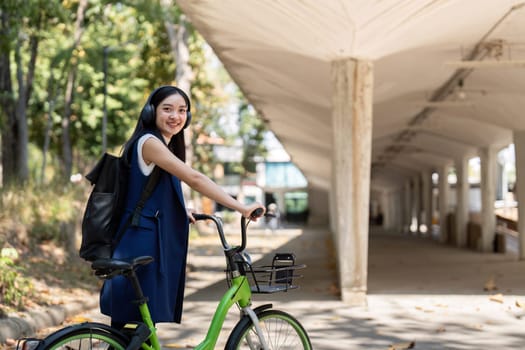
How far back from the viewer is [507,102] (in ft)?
60.0

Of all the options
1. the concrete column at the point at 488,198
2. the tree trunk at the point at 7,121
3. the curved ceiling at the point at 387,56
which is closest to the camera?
the curved ceiling at the point at 387,56

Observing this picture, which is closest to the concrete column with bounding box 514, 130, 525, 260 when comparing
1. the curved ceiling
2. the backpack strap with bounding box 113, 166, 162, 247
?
the curved ceiling

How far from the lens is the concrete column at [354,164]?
10914 mm

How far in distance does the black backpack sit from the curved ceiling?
17.6 feet

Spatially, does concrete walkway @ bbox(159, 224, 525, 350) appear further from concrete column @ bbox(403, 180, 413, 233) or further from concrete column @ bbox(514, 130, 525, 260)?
concrete column @ bbox(403, 180, 413, 233)

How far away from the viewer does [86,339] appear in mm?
3561

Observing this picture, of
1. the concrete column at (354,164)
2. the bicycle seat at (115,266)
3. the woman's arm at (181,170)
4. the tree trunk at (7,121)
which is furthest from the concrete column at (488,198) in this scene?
the bicycle seat at (115,266)

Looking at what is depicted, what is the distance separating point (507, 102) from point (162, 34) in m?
13.8

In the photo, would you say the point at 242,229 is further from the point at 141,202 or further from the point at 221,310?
the point at 141,202

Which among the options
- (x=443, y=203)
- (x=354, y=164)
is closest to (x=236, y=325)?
(x=354, y=164)

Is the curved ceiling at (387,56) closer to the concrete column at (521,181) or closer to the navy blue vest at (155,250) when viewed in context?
the concrete column at (521,181)

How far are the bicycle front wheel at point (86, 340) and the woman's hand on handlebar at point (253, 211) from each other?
31.9 inches

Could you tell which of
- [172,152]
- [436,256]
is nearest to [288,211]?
[436,256]

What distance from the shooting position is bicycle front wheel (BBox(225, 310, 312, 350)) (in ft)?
13.5
